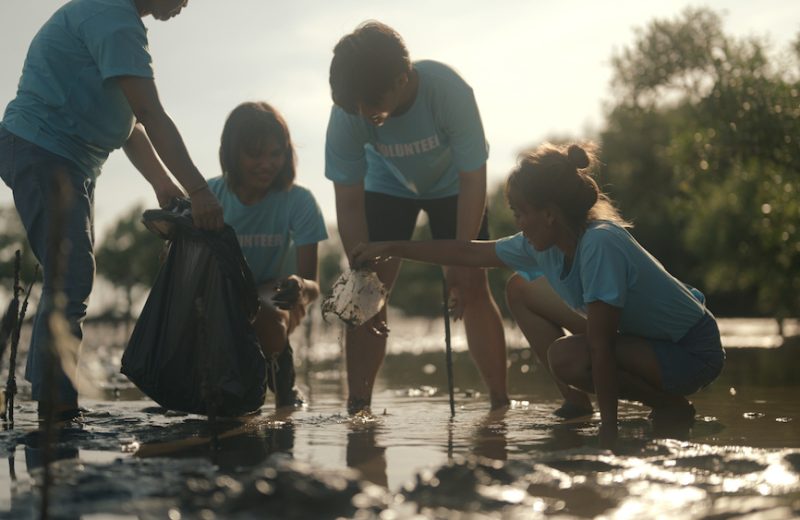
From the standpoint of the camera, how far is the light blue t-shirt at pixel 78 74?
465 centimetres

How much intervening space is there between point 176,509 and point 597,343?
2.09 metres

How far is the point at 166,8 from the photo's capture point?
4.91 meters

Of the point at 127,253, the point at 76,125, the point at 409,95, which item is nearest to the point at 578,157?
the point at 409,95

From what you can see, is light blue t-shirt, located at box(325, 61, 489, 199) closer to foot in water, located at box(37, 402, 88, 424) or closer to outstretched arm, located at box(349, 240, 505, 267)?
outstretched arm, located at box(349, 240, 505, 267)

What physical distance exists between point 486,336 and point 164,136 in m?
2.26

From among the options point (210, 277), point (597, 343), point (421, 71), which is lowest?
point (597, 343)

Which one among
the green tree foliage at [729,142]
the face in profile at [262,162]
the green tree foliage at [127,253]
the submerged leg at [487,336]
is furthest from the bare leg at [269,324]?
the green tree foliage at [127,253]

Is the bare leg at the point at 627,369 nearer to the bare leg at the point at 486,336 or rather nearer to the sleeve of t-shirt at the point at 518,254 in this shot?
the sleeve of t-shirt at the point at 518,254

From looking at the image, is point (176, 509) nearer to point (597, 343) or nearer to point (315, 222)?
point (597, 343)

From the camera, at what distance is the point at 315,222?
6.03 metres

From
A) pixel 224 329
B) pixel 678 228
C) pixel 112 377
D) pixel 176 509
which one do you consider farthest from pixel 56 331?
pixel 678 228

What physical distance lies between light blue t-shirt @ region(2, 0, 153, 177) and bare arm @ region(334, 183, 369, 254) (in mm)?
1346

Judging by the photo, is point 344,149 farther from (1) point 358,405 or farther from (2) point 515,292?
(1) point 358,405

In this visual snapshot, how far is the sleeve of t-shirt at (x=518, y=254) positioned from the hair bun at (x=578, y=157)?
532 millimetres
